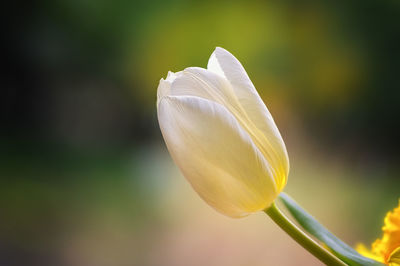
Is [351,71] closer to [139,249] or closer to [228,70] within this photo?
[139,249]

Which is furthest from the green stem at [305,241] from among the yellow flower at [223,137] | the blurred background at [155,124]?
the blurred background at [155,124]

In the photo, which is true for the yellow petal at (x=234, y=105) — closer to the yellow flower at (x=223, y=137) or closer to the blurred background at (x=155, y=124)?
the yellow flower at (x=223, y=137)

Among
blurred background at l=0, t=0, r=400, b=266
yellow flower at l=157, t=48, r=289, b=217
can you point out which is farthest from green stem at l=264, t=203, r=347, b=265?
blurred background at l=0, t=0, r=400, b=266

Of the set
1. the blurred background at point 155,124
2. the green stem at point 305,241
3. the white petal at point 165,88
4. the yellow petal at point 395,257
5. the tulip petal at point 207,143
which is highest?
the white petal at point 165,88

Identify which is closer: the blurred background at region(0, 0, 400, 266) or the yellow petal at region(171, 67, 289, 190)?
the yellow petal at region(171, 67, 289, 190)

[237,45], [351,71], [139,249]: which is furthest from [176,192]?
[351,71]

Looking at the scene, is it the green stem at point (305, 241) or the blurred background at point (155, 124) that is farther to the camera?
the blurred background at point (155, 124)

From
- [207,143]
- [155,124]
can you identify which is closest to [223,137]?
[207,143]

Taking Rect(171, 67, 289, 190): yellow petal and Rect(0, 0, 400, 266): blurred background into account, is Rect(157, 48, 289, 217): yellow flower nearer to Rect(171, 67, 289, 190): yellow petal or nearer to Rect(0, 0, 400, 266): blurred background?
Rect(171, 67, 289, 190): yellow petal
